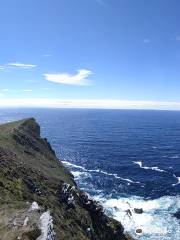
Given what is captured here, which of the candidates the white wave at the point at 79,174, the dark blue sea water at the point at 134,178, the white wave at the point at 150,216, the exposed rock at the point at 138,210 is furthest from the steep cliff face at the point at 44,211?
the white wave at the point at 79,174

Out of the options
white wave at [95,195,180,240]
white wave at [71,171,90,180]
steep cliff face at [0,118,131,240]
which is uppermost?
steep cliff face at [0,118,131,240]

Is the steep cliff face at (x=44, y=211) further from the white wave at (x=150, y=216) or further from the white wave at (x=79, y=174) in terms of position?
the white wave at (x=79, y=174)

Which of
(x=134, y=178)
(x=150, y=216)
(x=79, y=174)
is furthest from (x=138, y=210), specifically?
(x=79, y=174)

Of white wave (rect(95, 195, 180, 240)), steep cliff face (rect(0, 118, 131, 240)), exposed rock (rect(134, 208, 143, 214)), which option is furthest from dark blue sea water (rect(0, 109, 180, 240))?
steep cliff face (rect(0, 118, 131, 240))

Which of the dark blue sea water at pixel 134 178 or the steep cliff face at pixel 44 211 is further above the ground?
the steep cliff face at pixel 44 211

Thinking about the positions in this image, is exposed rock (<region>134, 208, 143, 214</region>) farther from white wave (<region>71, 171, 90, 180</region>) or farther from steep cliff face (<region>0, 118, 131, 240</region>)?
white wave (<region>71, 171, 90, 180</region>)

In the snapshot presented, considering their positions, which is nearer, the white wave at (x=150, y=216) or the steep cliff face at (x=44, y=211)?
the steep cliff face at (x=44, y=211)

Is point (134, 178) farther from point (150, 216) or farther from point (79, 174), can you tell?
point (150, 216)

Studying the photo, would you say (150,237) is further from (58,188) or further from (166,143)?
(166,143)

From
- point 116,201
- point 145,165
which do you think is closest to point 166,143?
point 145,165
